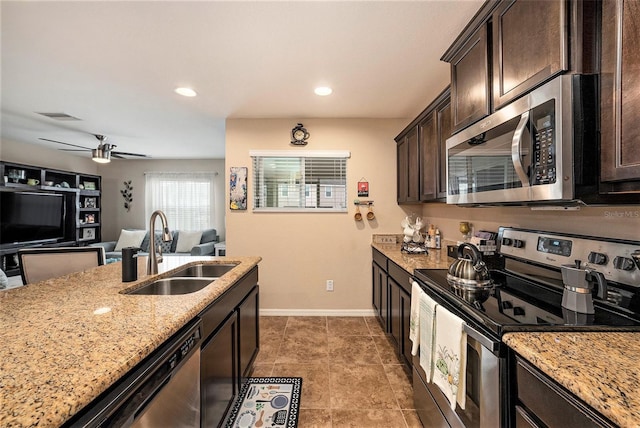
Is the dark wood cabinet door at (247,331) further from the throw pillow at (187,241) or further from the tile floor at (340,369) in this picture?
the throw pillow at (187,241)

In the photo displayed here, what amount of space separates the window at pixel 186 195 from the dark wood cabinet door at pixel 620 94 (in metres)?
6.15

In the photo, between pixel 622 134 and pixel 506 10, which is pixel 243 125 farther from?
pixel 622 134

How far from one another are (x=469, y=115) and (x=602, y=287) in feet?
3.48

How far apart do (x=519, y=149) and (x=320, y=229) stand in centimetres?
246

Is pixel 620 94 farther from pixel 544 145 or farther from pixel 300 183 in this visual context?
pixel 300 183

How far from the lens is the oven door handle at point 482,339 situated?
89cm

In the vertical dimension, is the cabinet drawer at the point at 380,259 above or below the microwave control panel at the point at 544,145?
below

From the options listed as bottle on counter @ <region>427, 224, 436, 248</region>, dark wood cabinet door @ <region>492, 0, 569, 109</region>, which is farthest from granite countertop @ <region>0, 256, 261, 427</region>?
bottle on counter @ <region>427, 224, 436, 248</region>

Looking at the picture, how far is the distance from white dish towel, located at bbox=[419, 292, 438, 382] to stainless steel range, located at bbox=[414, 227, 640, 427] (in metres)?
0.05

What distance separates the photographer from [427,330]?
1367 mm

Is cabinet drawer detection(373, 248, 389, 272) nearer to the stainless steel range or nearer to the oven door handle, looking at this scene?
the stainless steel range

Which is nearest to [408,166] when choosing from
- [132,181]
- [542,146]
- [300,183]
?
[300,183]

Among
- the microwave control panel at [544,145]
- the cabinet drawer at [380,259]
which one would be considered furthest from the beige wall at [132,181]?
the microwave control panel at [544,145]

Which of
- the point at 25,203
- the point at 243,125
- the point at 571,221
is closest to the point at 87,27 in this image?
the point at 243,125
